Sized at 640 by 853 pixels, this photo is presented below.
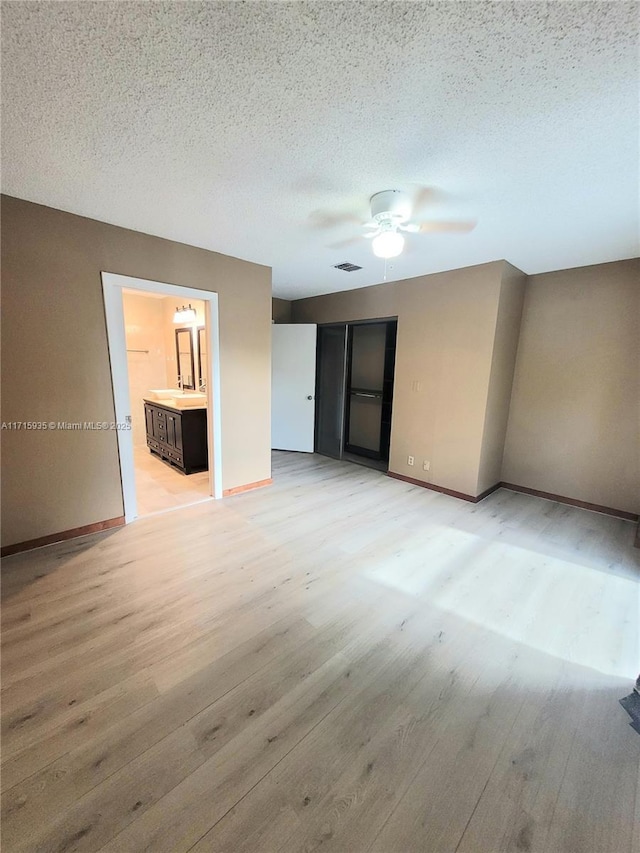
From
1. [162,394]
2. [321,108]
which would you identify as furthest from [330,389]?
[321,108]

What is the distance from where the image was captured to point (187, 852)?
1.00 metres

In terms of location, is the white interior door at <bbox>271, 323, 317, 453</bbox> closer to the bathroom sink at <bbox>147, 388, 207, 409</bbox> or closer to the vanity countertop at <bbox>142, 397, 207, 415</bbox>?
the bathroom sink at <bbox>147, 388, 207, 409</bbox>

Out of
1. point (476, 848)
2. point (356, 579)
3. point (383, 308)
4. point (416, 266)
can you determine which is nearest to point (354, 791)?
point (476, 848)

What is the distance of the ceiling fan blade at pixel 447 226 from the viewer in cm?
241

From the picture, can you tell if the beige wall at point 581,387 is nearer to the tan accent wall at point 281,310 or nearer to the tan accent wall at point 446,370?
the tan accent wall at point 446,370

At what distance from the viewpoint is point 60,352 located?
2512 mm

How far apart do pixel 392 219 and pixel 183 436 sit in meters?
3.35

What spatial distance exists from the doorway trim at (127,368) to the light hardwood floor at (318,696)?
2.07ft

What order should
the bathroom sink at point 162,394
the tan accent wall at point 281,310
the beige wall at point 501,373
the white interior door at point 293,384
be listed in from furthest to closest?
the tan accent wall at point 281,310 → the white interior door at point 293,384 → the bathroom sink at point 162,394 → the beige wall at point 501,373

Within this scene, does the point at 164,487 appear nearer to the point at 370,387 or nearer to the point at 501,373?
the point at 370,387

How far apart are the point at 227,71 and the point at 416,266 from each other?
8.96 feet

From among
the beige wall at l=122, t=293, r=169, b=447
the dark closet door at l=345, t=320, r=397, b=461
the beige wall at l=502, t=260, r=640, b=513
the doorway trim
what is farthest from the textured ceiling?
the beige wall at l=122, t=293, r=169, b=447

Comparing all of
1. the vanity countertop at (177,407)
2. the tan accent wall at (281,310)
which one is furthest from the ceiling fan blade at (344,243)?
the tan accent wall at (281,310)

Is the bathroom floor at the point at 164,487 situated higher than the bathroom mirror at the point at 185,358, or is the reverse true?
the bathroom mirror at the point at 185,358
